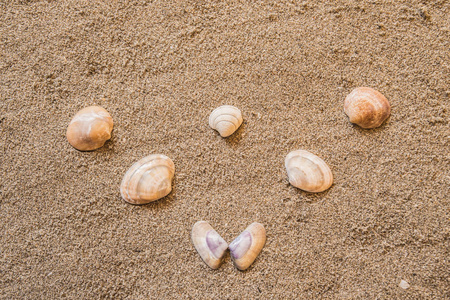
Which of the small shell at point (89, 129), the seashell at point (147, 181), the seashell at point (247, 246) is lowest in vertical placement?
the seashell at point (247, 246)

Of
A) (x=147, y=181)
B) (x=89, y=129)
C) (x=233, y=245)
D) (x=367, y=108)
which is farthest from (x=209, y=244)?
(x=367, y=108)

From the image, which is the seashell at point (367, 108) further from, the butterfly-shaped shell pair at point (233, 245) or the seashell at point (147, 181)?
the seashell at point (147, 181)

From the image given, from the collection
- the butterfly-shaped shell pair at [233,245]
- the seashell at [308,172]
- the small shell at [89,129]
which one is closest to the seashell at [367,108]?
the seashell at [308,172]

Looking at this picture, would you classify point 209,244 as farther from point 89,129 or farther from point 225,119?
point 89,129

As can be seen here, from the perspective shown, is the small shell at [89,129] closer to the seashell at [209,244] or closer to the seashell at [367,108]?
the seashell at [209,244]

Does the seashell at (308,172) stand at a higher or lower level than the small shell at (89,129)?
lower
